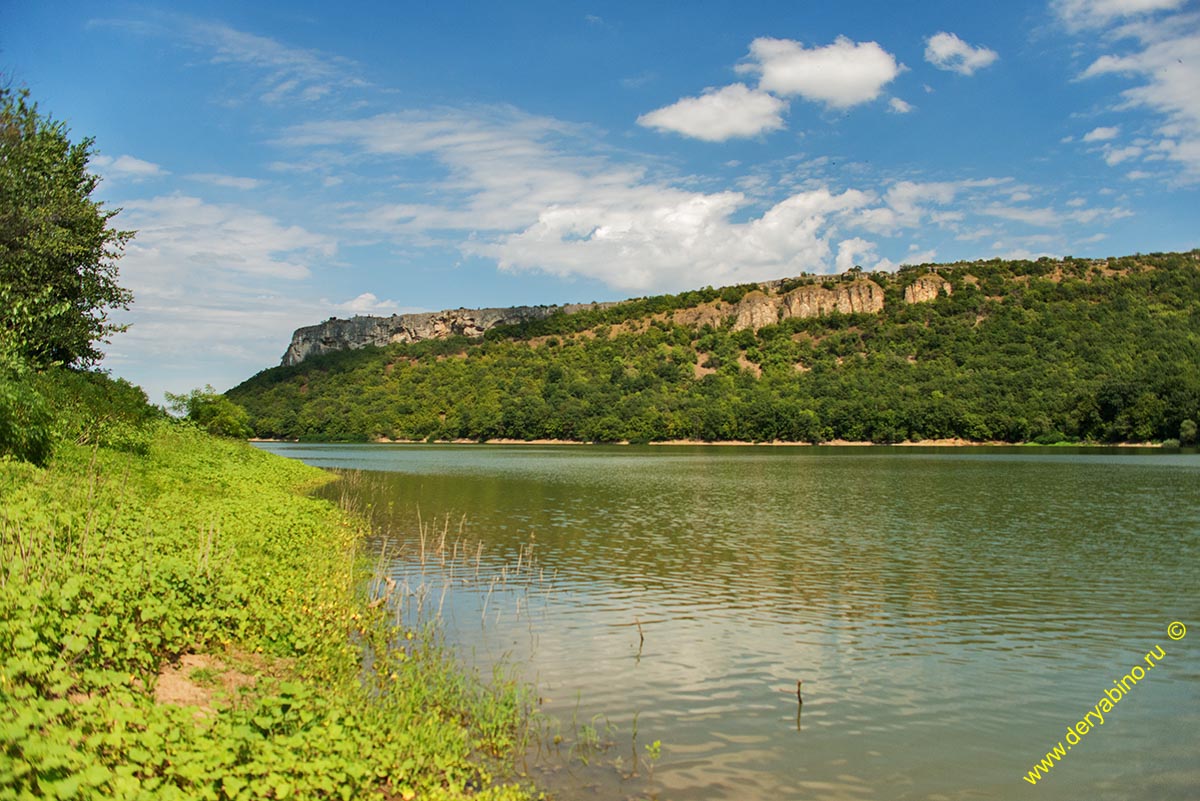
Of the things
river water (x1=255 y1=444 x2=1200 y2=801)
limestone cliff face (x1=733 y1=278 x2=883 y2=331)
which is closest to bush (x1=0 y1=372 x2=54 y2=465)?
river water (x1=255 y1=444 x2=1200 y2=801)

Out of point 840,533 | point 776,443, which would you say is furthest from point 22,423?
point 776,443

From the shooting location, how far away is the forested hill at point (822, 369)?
9194 centimetres

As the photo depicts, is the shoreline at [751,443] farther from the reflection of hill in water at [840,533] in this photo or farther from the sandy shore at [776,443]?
the reflection of hill in water at [840,533]

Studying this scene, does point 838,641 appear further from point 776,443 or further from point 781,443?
point 781,443

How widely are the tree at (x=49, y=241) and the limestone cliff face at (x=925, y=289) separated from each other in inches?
5267

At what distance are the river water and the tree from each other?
10607 mm

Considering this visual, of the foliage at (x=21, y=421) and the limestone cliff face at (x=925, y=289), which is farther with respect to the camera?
the limestone cliff face at (x=925, y=289)

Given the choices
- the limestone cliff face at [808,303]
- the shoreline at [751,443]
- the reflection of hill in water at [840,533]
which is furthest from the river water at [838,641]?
the limestone cliff face at [808,303]

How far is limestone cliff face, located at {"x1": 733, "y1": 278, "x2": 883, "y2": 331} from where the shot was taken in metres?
152

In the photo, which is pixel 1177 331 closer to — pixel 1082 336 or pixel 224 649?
pixel 1082 336

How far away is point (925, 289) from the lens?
144 meters

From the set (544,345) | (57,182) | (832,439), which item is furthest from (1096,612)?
(544,345)

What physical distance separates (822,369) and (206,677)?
399 ft

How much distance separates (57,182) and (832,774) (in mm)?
25279
